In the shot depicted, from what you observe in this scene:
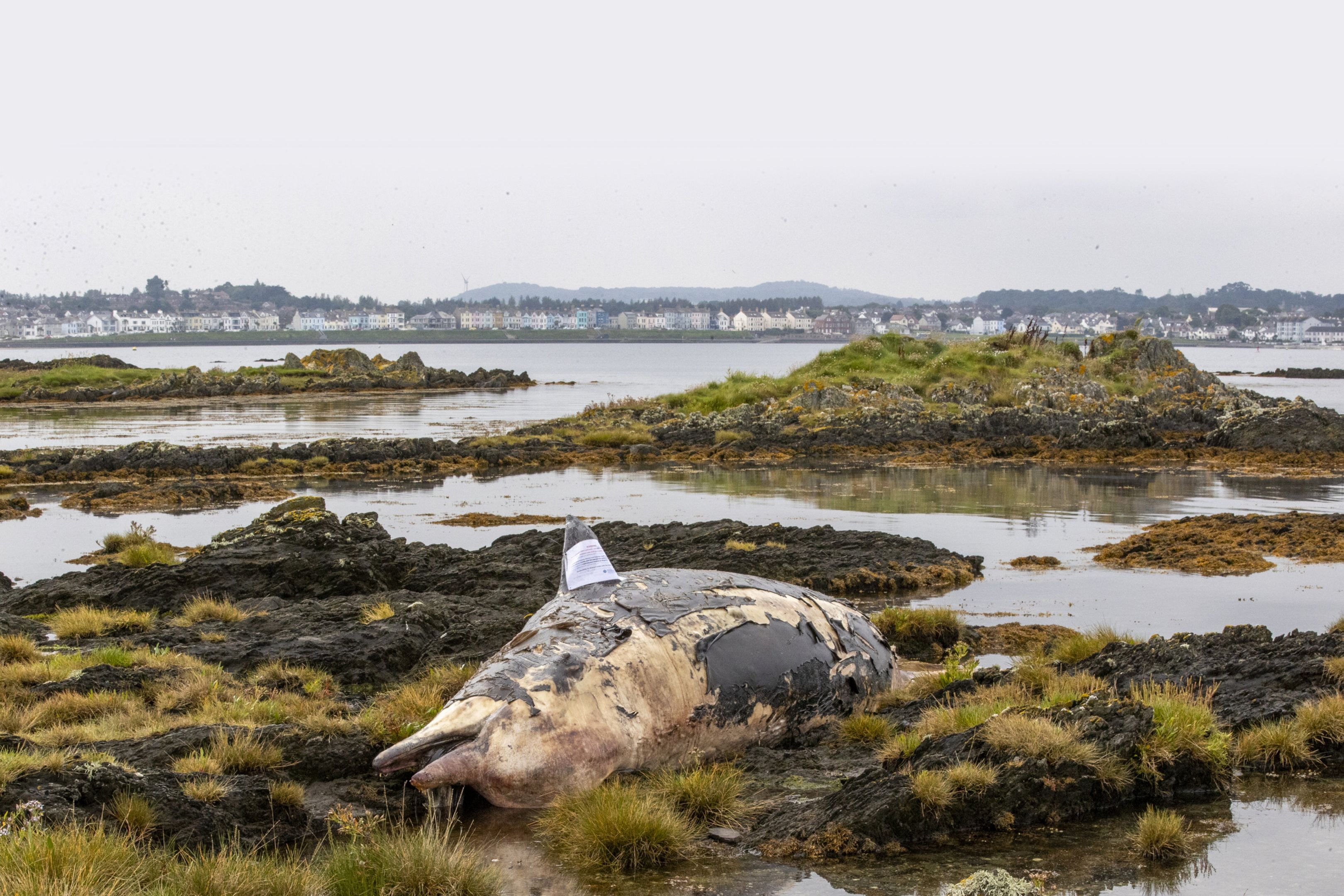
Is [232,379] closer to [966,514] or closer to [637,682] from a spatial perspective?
[966,514]

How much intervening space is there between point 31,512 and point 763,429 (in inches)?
867

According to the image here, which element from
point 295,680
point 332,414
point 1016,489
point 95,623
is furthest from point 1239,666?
point 332,414

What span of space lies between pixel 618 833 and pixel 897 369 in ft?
145

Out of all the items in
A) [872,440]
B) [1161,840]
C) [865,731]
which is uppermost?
[1161,840]

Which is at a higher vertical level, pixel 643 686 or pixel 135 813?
pixel 643 686

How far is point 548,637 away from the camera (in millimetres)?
7066

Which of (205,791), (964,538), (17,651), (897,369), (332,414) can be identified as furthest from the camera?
(332,414)

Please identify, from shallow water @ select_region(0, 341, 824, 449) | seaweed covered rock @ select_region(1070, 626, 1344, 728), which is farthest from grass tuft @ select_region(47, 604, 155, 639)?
shallow water @ select_region(0, 341, 824, 449)

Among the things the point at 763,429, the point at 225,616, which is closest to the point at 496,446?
the point at 763,429

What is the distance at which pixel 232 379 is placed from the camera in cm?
7650

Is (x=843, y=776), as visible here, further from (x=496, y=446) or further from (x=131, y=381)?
(x=131, y=381)

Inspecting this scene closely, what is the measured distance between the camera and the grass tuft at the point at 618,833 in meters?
5.62

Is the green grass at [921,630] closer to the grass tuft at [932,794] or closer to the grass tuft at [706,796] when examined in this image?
the grass tuft at [706,796]

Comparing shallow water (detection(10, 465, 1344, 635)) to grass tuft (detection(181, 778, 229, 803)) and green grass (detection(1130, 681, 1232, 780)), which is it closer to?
green grass (detection(1130, 681, 1232, 780))
